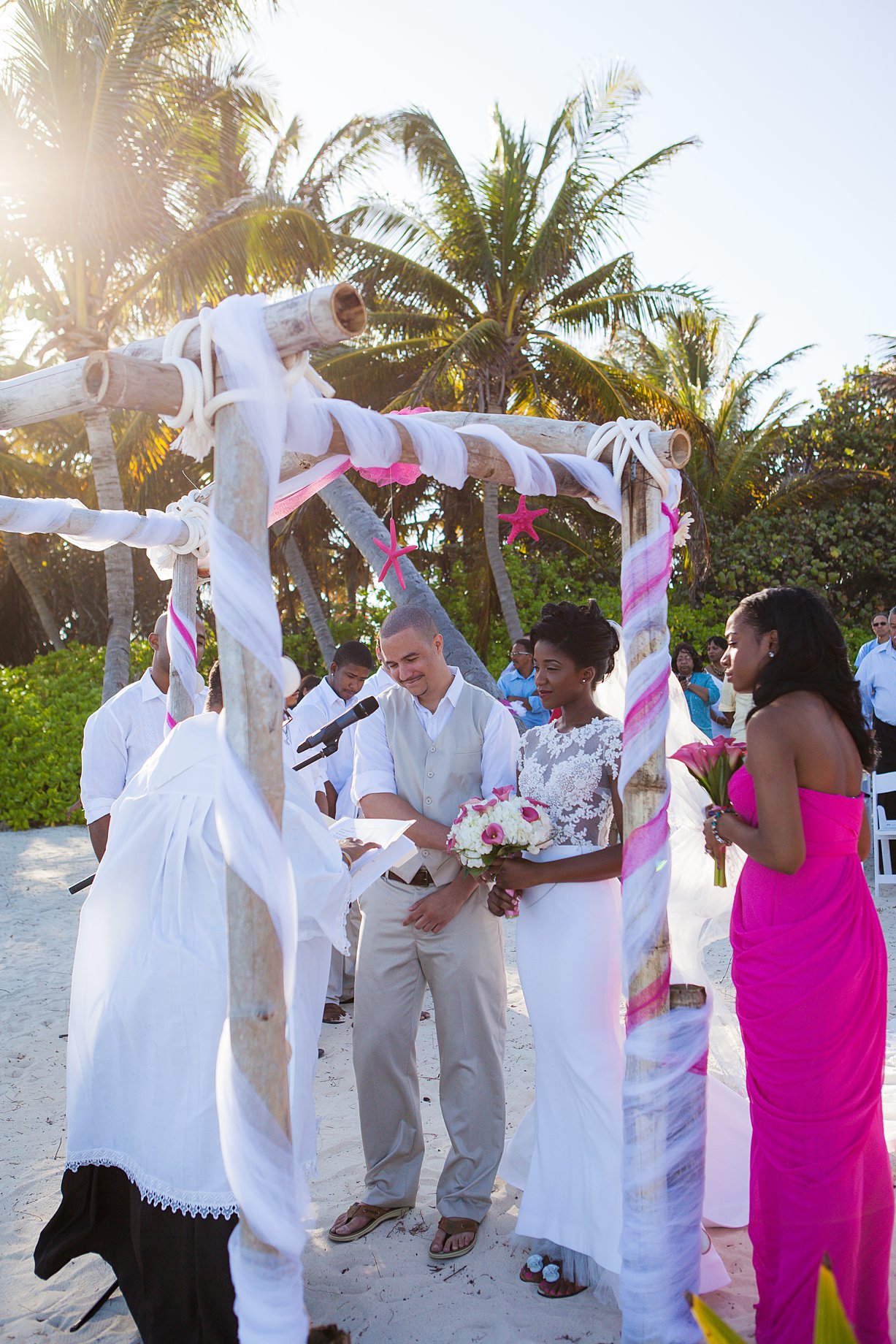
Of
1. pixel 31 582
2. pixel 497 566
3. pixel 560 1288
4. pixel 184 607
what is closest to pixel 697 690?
pixel 497 566

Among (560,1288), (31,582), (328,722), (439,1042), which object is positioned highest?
(31,582)

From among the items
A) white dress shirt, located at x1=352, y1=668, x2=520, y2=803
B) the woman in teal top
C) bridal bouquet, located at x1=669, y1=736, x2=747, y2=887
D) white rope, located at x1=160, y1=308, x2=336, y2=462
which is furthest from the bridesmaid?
the woman in teal top

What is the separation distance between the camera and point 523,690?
11.2 m

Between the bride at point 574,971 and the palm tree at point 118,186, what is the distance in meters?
10.3

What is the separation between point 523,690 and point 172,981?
8.33 meters

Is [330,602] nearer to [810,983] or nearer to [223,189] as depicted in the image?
[223,189]

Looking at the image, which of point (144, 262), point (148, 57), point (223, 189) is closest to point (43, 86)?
point (148, 57)

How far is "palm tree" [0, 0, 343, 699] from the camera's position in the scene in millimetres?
12617

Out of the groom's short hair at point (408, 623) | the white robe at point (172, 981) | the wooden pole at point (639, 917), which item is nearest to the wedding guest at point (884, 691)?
the groom's short hair at point (408, 623)

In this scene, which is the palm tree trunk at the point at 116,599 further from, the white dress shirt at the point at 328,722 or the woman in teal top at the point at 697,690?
the woman in teal top at the point at 697,690

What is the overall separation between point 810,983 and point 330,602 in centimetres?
2315

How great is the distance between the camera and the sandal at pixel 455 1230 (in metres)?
3.64

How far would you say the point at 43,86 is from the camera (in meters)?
12.6

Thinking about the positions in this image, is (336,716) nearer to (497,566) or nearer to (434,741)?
(434,741)
